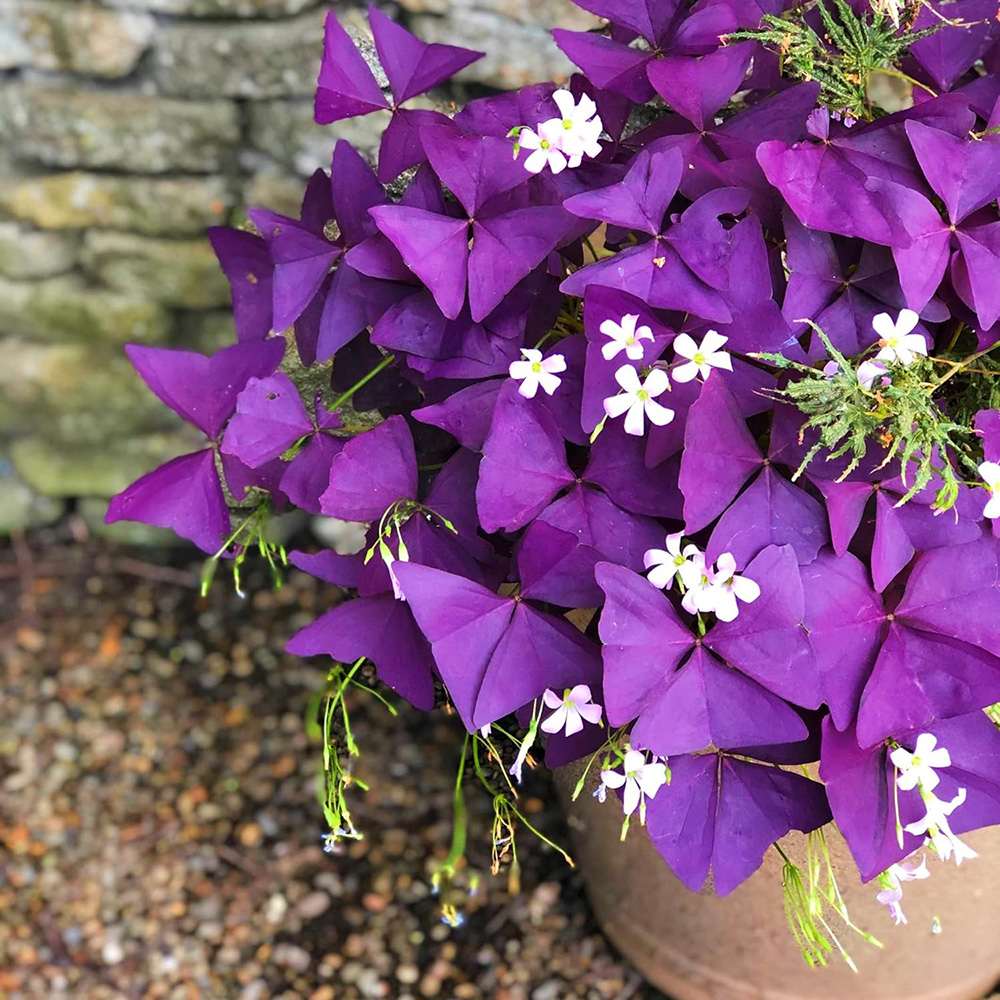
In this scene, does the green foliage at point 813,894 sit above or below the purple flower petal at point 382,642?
below

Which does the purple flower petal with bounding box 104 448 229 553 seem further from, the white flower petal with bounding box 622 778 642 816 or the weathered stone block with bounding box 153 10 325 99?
the weathered stone block with bounding box 153 10 325 99

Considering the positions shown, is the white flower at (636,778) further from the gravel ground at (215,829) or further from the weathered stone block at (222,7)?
the weathered stone block at (222,7)

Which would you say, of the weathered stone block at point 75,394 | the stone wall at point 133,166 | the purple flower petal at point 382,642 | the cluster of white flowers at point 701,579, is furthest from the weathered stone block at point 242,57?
the cluster of white flowers at point 701,579

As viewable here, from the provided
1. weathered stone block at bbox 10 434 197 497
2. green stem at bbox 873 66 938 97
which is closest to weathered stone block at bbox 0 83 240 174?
weathered stone block at bbox 10 434 197 497

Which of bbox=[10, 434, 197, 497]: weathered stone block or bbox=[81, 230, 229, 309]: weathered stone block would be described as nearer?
bbox=[81, 230, 229, 309]: weathered stone block

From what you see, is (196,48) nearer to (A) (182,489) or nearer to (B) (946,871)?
(A) (182,489)
